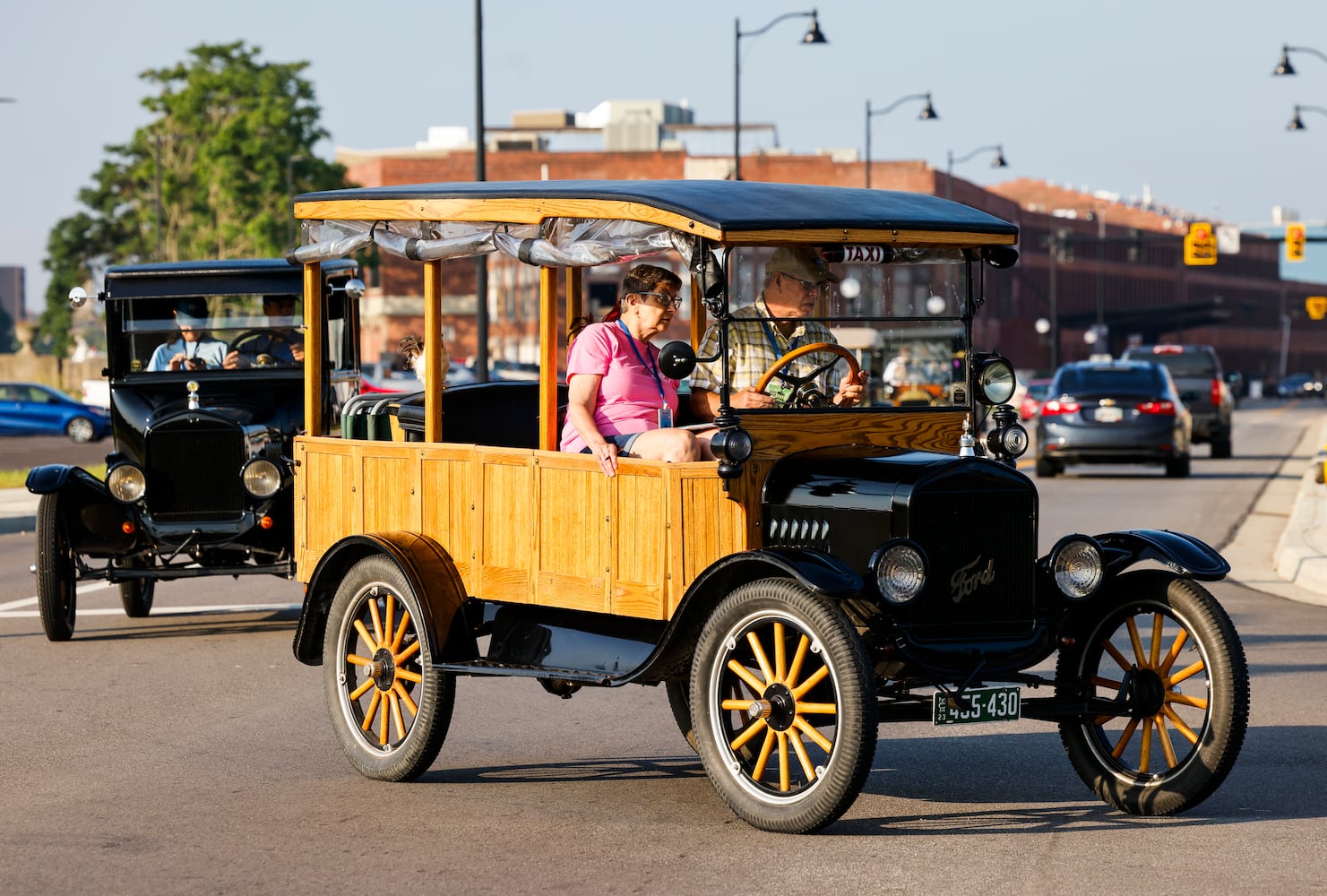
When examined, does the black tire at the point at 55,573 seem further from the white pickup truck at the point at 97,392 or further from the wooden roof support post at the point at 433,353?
the wooden roof support post at the point at 433,353

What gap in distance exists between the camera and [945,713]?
6617mm

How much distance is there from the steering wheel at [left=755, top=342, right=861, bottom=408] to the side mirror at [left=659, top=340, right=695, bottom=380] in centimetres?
60

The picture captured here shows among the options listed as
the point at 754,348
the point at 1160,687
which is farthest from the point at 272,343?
the point at 1160,687

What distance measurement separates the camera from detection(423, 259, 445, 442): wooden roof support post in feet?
27.1

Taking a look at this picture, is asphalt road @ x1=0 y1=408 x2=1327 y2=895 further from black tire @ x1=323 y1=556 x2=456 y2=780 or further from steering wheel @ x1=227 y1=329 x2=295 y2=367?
steering wheel @ x1=227 y1=329 x2=295 y2=367

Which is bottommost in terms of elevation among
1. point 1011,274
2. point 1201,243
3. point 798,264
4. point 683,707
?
point 683,707

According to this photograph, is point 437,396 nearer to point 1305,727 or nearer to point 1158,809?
point 1158,809

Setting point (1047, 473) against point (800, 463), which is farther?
point (1047, 473)

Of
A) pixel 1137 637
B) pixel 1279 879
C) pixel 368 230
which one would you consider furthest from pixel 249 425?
pixel 1279 879

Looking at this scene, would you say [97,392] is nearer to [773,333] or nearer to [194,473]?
[194,473]

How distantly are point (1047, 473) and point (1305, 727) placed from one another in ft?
65.1

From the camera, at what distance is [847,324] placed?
7.56 metres

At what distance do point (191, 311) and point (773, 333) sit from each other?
7.68 m

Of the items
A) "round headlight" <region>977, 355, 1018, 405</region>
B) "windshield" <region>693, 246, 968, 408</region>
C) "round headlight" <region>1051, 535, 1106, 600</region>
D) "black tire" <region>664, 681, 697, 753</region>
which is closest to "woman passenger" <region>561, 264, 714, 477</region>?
"windshield" <region>693, 246, 968, 408</region>
